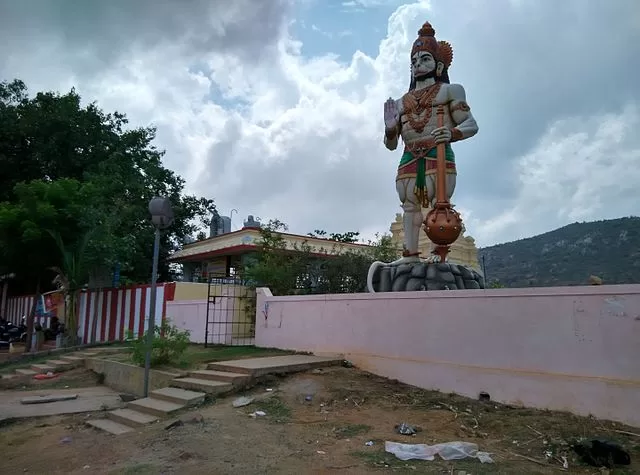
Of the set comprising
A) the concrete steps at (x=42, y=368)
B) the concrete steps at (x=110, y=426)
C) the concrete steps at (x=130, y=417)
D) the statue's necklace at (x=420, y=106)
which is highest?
the statue's necklace at (x=420, y=106)

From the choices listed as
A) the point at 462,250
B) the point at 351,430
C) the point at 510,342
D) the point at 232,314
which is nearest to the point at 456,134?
the point at 510,342

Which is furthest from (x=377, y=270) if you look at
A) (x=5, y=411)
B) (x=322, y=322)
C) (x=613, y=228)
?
(x=613, y=228)

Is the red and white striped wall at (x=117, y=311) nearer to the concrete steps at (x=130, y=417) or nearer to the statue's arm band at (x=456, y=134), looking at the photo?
the concrete steps at (x=130, y=417)

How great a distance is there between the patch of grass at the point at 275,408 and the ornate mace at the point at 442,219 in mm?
3702

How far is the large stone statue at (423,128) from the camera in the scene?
27.6ft

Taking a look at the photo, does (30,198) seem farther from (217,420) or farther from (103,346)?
(217,420)

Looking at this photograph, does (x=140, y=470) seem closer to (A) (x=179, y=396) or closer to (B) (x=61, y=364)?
(A) (x=179, y=396)

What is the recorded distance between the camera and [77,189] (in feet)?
51.8

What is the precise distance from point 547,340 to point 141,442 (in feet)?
15.6

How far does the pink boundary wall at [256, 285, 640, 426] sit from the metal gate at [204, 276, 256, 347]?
4.97 metres

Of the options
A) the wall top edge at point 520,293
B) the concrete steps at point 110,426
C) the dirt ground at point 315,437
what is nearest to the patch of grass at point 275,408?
the dirt ground at point 315,437

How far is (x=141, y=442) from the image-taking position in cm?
538

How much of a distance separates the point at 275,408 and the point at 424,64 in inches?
254

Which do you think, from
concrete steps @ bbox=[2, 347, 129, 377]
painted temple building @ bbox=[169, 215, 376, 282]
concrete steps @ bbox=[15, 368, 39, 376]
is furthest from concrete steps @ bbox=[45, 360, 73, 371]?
painted temple building @ bbox=[169, 215, 376, 282]
